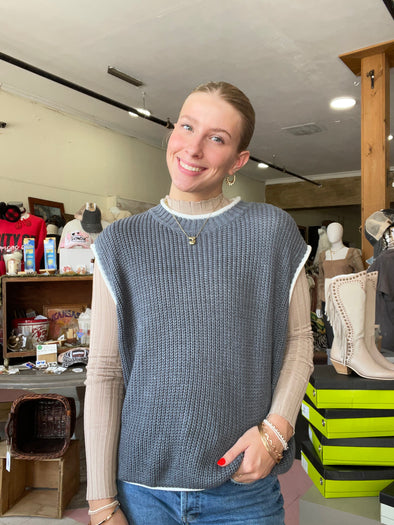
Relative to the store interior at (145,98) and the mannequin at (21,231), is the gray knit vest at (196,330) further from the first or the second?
the mannequin at (21,231)

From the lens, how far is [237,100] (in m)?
0.98

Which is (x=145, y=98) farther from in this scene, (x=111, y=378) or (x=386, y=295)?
(x=111, y=378)

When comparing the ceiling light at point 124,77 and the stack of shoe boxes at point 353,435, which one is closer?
the stack of shoe boxes at point 353,435

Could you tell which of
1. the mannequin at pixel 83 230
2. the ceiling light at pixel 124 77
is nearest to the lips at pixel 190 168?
the mannequin at pixel 83 230

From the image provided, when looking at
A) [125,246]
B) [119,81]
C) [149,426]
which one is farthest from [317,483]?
[119,81]

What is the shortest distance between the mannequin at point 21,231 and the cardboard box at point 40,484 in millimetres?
1894

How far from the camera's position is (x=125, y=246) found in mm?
978

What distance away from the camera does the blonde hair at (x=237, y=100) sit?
38.3 inches

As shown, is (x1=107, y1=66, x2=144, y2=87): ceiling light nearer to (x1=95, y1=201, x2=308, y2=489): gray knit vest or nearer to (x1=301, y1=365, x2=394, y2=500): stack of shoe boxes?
(x1=301, y1=365, x2=394, y2=500): stack of shoe boxes

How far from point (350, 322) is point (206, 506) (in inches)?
37.8

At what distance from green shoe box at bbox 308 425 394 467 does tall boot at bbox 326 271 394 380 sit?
216 millimetres

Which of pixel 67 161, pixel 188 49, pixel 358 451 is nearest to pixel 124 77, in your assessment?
pixel 188 49

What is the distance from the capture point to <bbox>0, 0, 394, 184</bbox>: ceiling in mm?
3840

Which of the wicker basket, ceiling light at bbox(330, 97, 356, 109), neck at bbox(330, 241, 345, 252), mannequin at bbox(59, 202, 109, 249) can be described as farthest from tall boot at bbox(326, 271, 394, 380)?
neck at bbox(330, 241, 345, 252)
